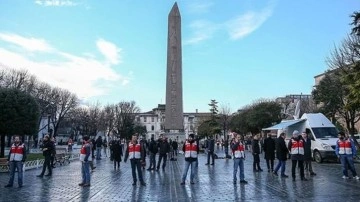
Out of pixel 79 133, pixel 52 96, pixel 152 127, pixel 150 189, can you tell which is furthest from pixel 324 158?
pixel 152 127

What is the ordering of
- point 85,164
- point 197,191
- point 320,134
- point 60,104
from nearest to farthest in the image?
point 197,191 → point 85,164 → point 320,134 → point 60,104

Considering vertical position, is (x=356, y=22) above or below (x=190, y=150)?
above

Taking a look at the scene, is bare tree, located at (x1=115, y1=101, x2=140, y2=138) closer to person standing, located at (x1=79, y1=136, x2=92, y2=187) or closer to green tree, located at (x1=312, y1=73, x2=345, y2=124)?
green tree, located at (x1=312, y1=73, x2=345, y2=124)

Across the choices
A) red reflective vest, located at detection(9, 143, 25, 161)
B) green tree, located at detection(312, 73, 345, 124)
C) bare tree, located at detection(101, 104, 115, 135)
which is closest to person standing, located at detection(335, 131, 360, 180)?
red reflective vest, located at detection(9, 143, 25, 161)

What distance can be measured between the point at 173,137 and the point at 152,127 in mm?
114572

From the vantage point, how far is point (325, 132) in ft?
87.0

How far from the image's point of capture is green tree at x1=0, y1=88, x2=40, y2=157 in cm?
2797

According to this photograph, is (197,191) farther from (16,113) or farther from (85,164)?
(16,113)

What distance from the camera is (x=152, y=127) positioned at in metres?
157

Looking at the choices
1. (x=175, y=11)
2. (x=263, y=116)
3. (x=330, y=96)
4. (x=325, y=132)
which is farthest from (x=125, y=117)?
(x=325, y=132)

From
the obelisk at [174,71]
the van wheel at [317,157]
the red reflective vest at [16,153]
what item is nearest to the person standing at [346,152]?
the van wheel at [317,157]

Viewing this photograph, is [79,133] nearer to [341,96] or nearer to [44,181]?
[341,96]

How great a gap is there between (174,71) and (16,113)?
1602cm

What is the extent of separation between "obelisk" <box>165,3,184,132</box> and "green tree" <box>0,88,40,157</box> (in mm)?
13905
